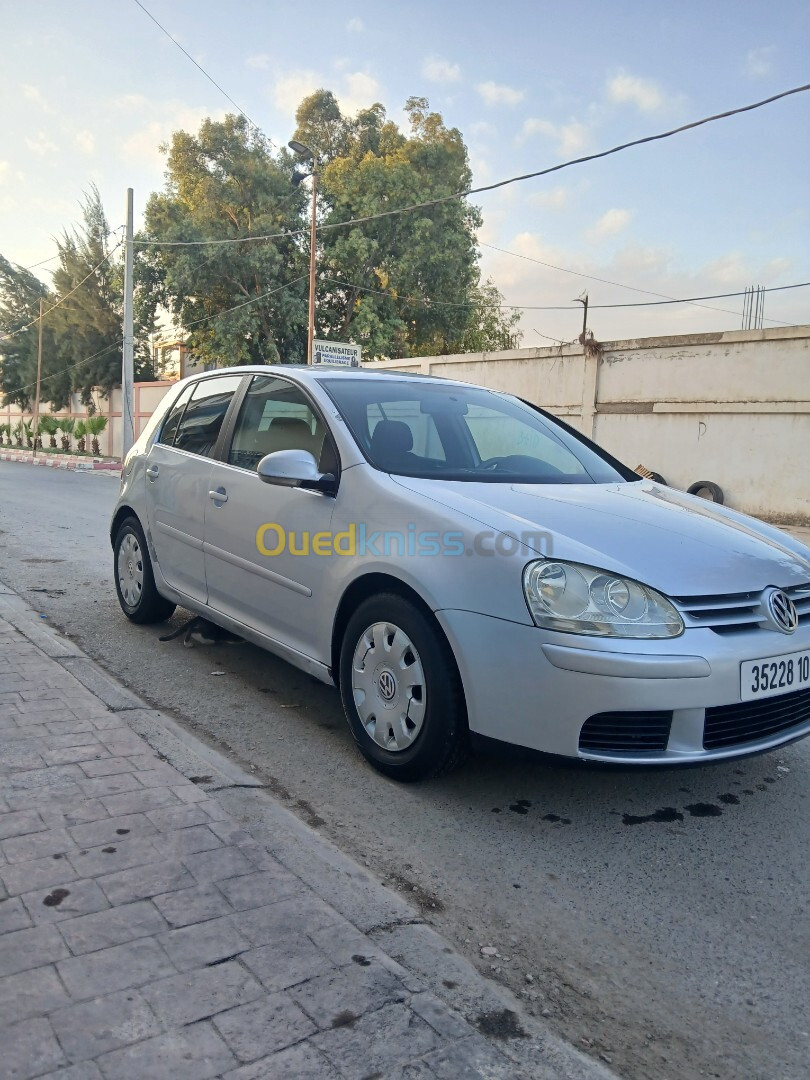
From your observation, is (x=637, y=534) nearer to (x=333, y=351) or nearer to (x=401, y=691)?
(x=401, y=691)

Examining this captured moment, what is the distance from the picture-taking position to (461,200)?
3167 cm

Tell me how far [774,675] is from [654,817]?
2.22 ft

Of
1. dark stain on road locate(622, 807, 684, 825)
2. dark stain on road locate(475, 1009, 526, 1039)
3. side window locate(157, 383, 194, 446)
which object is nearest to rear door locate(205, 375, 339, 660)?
side window locate(157, 383, 194, 446)

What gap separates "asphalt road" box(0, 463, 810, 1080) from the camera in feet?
6.67

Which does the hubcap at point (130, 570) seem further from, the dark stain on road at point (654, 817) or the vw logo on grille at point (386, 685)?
the dark stain on road at point (654, 817)

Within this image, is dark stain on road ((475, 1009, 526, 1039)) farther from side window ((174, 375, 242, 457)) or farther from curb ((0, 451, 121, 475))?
curb ((0, 451, 121, 475))

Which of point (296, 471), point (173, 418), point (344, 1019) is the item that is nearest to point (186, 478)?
point (173, 418)

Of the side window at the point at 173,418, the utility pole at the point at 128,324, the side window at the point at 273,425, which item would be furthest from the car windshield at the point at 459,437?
the utility pole at the point at 128,324

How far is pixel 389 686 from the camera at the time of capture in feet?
10.5

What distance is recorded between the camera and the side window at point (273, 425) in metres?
3.89

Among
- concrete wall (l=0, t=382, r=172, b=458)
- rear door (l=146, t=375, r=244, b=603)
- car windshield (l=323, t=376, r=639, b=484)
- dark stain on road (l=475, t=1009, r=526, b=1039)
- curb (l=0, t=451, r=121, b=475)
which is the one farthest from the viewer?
concrete wall (l=0, t=382, r=172, b=458)

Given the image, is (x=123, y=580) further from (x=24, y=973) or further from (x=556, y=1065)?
(x=556, y=1065)

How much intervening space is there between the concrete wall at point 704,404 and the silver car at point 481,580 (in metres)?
12.3

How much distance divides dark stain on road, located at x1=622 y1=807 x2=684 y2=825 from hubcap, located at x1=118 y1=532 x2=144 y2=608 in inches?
128
